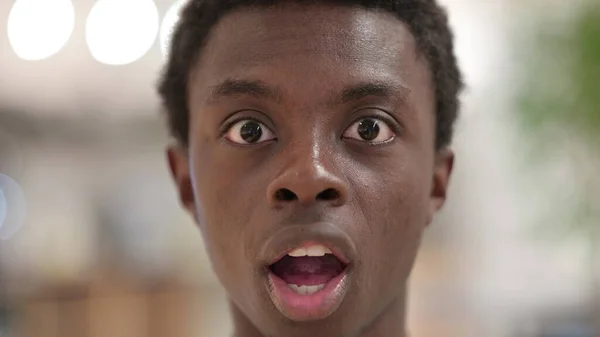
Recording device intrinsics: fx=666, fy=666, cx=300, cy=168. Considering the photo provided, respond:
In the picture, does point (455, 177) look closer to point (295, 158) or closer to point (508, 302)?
point (508, 302)

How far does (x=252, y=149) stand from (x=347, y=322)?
185 millimetres

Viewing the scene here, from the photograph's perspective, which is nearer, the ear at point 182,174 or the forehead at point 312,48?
the forehead at point 312,48

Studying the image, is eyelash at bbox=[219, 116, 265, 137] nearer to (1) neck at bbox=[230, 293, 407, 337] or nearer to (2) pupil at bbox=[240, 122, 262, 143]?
(2) pupil at bbox=[240, 122, 262, 143]

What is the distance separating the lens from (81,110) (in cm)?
220

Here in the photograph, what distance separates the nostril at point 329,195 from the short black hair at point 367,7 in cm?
19

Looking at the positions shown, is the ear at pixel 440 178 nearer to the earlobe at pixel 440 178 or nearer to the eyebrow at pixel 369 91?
the earlobe at pixel 440 178

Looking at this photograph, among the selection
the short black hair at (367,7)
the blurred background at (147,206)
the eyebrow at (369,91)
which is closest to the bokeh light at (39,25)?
the blurred background at (147,206)

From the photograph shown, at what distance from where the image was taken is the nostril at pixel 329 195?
589mm

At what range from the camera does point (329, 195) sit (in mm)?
593

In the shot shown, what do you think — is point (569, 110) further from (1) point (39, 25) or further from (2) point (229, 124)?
(1) point (39, 25)

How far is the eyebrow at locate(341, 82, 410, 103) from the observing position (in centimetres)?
62

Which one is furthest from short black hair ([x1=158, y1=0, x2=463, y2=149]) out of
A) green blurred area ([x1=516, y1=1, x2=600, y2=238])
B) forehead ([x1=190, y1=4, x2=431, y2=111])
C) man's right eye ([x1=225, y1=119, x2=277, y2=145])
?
green blurred area ([x1=516, y1=1, x2=600, y2=238])

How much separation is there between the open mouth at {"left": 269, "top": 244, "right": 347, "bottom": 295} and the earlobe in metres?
0.19

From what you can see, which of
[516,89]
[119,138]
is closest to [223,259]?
[516,89]
